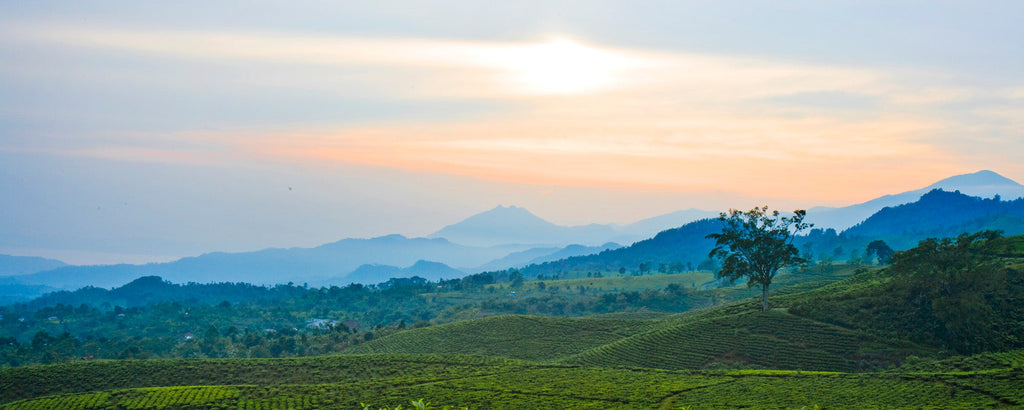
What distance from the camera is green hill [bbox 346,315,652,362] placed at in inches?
3036

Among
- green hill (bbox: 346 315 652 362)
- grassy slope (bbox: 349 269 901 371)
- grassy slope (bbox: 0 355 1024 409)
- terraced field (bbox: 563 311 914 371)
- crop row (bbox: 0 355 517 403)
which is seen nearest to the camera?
grassy slope (bbox: 0 355 1024 409)

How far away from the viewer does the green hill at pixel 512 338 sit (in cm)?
7712

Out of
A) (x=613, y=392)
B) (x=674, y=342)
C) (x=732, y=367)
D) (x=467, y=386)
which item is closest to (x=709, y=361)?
(x=732, y=367)

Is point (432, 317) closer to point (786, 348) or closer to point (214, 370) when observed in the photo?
point (214, 370)

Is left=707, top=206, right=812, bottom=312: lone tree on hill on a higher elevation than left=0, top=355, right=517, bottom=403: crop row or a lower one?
higher

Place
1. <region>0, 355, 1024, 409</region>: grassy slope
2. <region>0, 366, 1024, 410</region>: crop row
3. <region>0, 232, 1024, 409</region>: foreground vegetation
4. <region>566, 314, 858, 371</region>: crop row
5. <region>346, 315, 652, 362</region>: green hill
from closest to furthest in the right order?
1. <region>0, 366, 1024, 410</region>: crop row
2. <region>0, 355, 1024, 409</region>: grassy slope
3. <region>0, 232, 1024, 409</region>: foreground vegetation
4. <region>566, 314, 858, 371</region>: crop row
5. <region>346, 315, 652, 362</region>: green hill

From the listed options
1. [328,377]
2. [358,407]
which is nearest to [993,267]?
[358,407]

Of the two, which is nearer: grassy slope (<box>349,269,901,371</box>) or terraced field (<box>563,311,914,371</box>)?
terraced field (<box>563,311,914,371</box>)

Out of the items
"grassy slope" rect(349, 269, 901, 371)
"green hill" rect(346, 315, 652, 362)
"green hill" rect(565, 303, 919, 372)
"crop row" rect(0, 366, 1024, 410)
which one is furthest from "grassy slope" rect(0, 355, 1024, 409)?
"green hill" rect(346, 315, 652, 362)

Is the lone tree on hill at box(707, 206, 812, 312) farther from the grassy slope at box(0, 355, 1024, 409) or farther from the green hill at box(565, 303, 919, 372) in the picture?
the grassy slope at box(0, 355, 1024, 409)

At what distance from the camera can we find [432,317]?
143 meters

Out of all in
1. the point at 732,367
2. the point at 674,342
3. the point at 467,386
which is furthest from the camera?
the point at 674,342

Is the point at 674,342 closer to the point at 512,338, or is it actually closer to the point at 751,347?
the point at 751,347

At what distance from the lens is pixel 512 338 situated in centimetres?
8325
